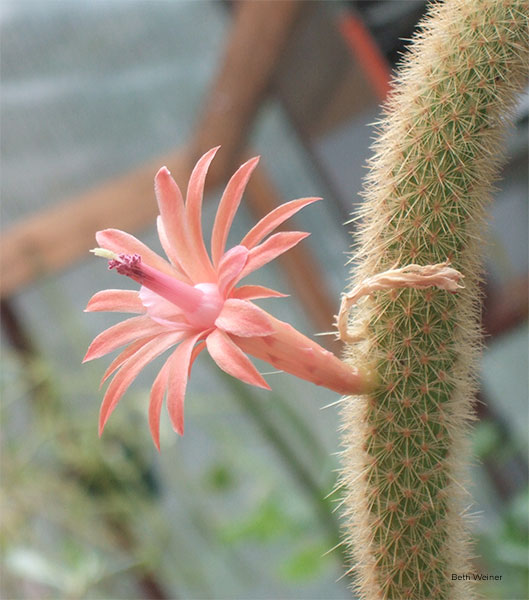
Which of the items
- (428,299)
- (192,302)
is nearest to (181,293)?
(192,302)

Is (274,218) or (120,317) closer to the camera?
(274,218)

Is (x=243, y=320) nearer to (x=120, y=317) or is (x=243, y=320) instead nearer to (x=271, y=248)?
(x=271, y=248)

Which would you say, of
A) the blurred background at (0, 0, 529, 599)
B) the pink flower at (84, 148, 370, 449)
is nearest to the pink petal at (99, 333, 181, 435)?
the pink flower at (84, 148, 370, 449)

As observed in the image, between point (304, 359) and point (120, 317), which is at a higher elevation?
point (120, 317)

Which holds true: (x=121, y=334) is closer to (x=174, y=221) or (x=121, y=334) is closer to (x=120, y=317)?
(x=174, y=221)

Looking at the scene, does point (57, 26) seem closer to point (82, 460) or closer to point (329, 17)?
point (329, 17)

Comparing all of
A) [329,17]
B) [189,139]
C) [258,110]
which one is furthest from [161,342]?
[189,139]
